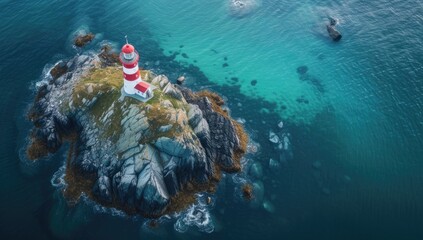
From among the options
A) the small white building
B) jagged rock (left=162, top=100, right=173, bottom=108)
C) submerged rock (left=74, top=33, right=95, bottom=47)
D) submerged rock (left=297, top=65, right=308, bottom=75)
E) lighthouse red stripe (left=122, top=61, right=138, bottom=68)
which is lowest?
submerged rock (left=297, top=65, right=308, bottom=75)

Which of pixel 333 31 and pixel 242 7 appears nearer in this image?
pixel 333 31

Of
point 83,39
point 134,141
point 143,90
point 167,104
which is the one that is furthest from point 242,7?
point 134,141

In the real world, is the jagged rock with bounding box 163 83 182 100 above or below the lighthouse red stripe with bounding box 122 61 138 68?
below

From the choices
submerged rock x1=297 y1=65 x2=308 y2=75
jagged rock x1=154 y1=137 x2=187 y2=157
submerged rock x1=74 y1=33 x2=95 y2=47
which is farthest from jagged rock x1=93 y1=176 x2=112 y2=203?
submerged rock x1=297 y1=65 x2=308 y2=75

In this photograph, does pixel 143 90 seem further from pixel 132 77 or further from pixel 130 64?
pixel 130 64

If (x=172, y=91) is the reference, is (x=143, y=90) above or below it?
above

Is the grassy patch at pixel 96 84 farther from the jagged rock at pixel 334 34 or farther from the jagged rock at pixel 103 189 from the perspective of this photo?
the jagged rock at pixel 334 34

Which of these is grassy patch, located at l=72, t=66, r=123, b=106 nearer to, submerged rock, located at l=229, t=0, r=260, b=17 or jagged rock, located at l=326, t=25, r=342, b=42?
submerged rock, located at l=229, t=0, r=260, b=17
